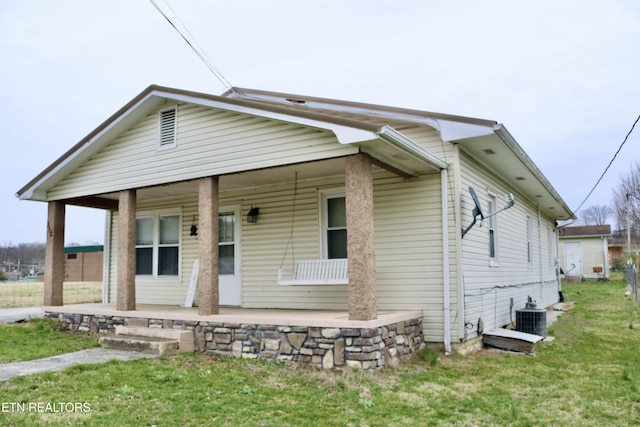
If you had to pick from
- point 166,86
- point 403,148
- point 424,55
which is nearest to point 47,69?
point 166,86

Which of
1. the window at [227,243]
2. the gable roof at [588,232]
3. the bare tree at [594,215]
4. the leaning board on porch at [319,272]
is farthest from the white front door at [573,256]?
the bare tree at [594,215]

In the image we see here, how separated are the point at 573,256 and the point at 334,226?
2677 centimetres

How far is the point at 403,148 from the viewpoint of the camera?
6586 millimetres

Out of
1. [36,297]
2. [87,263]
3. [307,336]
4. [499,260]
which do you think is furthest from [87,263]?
[307,336]

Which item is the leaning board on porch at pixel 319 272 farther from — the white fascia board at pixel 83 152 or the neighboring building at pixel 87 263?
the neighboring building at pixel 87 263

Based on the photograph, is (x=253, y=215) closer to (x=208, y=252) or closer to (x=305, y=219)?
(x=305, y=219)

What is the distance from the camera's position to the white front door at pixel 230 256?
9.73m

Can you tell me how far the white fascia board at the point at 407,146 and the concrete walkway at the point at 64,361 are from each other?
4.29m

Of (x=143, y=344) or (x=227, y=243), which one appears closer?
(x=143, y=344)

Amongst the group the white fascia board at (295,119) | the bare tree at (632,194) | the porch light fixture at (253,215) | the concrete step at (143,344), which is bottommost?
the concrete step at (143,344)

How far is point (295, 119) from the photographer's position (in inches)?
263

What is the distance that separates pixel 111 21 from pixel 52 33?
1.83 metres

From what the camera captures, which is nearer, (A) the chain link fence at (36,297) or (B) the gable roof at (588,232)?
(A) the chain link fence at (36,297)

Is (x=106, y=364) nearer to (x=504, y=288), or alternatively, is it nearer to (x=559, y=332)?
(x=504, y=288)
